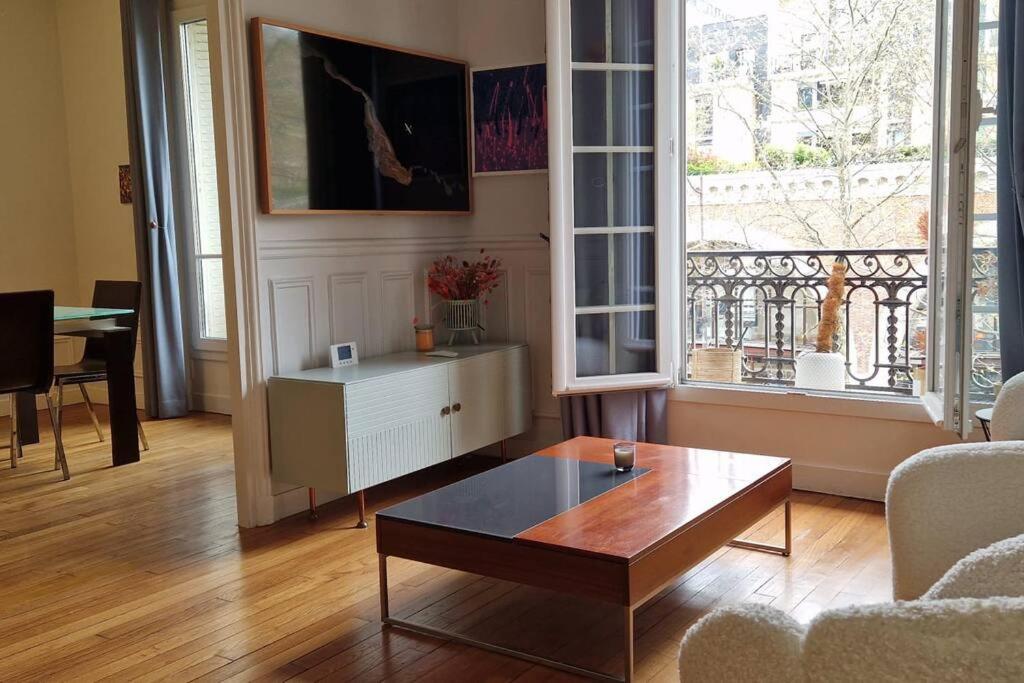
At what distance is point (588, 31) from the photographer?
4043 millimetres

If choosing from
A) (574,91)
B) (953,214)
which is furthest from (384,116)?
(953,214)

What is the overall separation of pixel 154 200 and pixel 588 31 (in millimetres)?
Answer: 3274

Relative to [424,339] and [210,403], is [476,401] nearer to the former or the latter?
[424,339]

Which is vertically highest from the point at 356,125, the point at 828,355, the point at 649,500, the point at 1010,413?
the point at 356,125

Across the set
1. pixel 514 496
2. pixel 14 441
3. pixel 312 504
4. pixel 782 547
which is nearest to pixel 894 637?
pixel 514 496

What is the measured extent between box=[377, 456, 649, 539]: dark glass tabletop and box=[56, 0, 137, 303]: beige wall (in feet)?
14.2

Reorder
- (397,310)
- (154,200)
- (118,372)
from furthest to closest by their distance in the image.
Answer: (154,200) → (118,372) → (397,310)

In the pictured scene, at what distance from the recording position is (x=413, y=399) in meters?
3.86

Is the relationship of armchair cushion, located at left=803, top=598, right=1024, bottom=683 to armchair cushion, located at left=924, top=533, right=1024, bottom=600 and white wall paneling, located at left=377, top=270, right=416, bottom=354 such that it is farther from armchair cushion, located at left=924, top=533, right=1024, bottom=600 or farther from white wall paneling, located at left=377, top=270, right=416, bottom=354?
white wall paneling, located at left=377, top=270, right=416, bottom=354

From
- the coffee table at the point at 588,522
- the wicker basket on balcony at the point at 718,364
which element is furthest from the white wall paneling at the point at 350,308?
the wicker basket on balcony at the point at 718,364

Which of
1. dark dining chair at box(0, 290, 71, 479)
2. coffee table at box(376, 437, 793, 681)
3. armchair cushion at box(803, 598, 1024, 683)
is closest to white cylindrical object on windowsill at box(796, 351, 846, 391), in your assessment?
coffee table at box(376, 437, 793, 681)

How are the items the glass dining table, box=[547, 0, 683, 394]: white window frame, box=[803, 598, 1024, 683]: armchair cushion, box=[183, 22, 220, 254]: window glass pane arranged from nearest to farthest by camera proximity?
box=[803, 598, 1024, 683]: armchair cushion
box=[547, 0, 683, 394]: white window frame
the glass dining table
box=[183, 22, 220, 254]: window glass pane

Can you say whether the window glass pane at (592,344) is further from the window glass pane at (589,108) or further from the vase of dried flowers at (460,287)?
the window glass pane at (589,108)

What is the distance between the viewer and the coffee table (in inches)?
92.4
